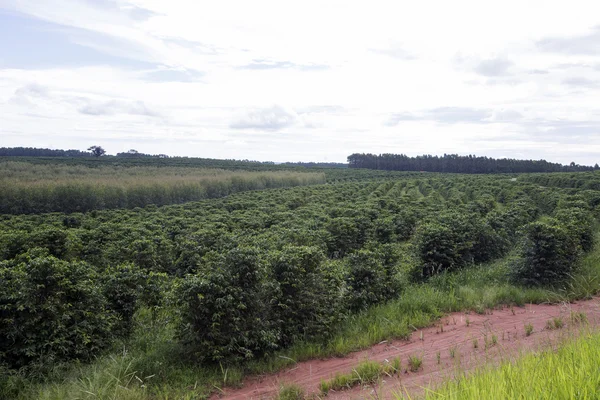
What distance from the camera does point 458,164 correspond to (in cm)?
11069

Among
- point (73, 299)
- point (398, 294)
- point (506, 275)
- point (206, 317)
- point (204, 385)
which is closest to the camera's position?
point (204, 385)

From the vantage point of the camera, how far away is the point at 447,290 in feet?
31.3

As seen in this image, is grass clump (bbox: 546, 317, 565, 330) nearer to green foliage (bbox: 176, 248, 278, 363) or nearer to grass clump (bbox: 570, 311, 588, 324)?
grass clump (bbox: 570, 311, 588, 324)

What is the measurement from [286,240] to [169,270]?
3.92 metres

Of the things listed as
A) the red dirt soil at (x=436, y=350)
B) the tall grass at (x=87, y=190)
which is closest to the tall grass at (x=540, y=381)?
the red dirt soil at (x=436, y=350)

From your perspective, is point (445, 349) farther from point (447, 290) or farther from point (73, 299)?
point (73, 299)

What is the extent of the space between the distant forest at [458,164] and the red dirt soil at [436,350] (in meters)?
105

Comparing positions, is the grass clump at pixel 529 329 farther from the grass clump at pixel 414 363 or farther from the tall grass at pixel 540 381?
the tall grass at pixel 540 381

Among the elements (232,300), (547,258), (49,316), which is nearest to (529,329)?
(547,258)

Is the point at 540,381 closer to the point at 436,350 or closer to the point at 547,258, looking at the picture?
the point at 436,350

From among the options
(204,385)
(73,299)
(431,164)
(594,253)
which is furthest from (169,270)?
(431,164)

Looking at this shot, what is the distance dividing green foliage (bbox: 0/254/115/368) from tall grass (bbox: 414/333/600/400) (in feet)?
19.3

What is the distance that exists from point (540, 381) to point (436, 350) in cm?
383

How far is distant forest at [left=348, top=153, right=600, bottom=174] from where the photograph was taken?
101250 mm
